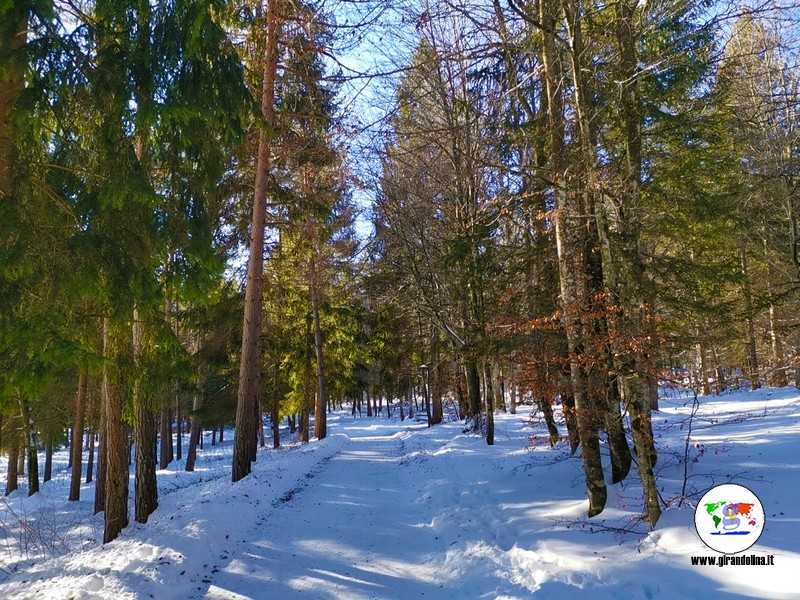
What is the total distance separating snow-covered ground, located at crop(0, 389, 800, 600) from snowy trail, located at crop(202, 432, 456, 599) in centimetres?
3

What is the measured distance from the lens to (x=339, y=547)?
21.0 feet

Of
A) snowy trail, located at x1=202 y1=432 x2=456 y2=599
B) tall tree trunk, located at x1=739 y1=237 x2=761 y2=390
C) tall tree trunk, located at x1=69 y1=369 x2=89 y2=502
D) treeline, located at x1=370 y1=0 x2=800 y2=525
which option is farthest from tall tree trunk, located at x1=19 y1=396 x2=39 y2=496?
tall tree trunk, located at x1=739 y1=237 x2=761 y2=390

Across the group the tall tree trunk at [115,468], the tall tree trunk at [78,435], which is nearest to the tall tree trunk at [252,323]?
the tall tree trunk at [115,468]

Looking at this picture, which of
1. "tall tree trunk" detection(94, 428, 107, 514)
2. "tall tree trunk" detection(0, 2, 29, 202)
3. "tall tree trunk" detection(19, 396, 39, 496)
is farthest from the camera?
"tall tree trunk" detection(19, 396, 39, 496)

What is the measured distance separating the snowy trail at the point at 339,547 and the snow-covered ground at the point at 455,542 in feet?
0.08

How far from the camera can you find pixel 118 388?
6992 mm

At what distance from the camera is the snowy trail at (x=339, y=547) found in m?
5.10

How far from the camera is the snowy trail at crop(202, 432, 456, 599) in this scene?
510 cm

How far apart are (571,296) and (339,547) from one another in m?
4.79

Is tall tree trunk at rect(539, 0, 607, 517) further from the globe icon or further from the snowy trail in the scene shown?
the snowy trail

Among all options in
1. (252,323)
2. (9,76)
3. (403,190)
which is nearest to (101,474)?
(252,323)

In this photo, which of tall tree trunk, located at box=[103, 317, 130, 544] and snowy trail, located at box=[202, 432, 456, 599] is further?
tall tree trunk, located at box=[103, 317, 130, 544]

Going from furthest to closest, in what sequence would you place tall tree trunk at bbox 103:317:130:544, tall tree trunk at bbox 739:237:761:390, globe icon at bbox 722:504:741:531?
Result: 1. tall tree trunk at bbox 739:237:761:390
2. tall tree trunk at bbox 103:317:130:544
3. globe icon at bbox 722:504:741:531

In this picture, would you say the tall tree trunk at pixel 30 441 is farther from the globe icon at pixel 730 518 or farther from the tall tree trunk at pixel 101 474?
the globe icon at pixel 730 518
